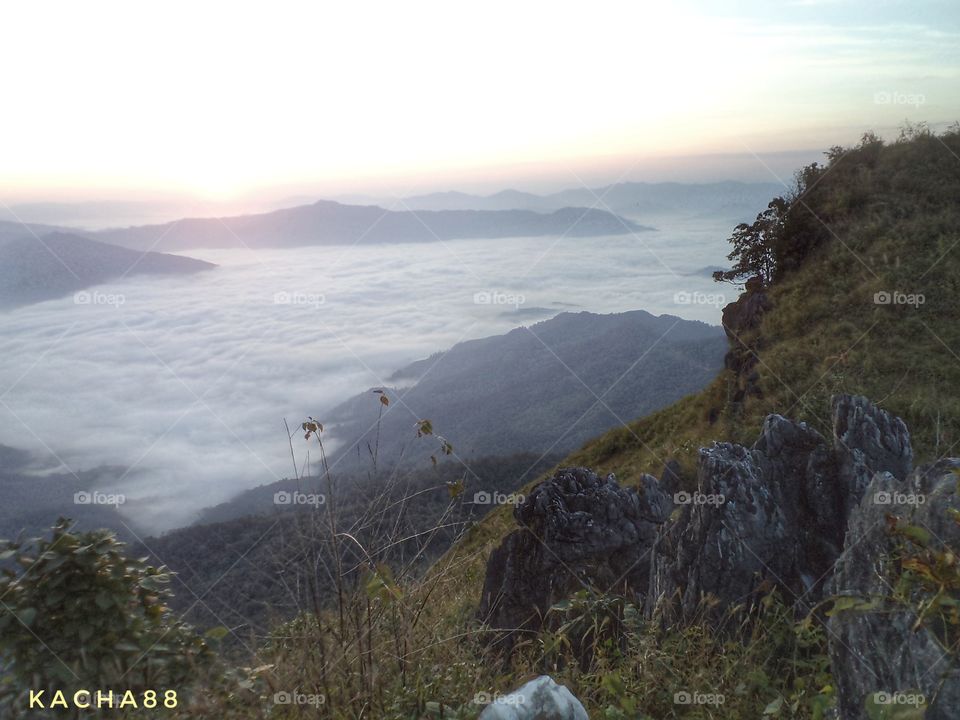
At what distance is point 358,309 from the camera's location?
158500 mm

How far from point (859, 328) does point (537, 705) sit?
18.8m

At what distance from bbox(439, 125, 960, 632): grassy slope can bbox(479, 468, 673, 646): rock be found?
125 inches

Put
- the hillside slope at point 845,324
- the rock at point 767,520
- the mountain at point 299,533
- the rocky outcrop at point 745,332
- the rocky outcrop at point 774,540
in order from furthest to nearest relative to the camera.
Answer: the rocky outcrop at point 745,332 < the hillside slope at point 845,324 < the rock at point 767,520 < the mountain at point 299,533 < the rocky outcrop at point 774,540

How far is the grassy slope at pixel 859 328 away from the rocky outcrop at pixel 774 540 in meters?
3.45

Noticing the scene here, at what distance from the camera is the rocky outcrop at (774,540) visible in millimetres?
3324

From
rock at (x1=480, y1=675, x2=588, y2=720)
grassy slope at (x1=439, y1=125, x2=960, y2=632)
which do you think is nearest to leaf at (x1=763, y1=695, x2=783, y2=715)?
rock at (x1=480, y1=675, x2=588, y2=720)

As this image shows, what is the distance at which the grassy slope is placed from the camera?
51.0 ft

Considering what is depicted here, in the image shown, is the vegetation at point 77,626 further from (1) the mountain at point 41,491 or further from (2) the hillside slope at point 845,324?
(1) the mountain at point 41,491

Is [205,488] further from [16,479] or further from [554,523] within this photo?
[554,523]

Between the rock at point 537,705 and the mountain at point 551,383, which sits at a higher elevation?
the rock at point 537,705

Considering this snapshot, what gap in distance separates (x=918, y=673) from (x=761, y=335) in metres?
19.4

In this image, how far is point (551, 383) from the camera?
102 metres

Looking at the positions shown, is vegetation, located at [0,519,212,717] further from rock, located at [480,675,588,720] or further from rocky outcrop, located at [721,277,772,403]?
rocky outcrop, located at [721,277,772,403]

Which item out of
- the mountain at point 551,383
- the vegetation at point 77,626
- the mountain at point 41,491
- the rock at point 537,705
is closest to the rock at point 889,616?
the rock at point 537,705
